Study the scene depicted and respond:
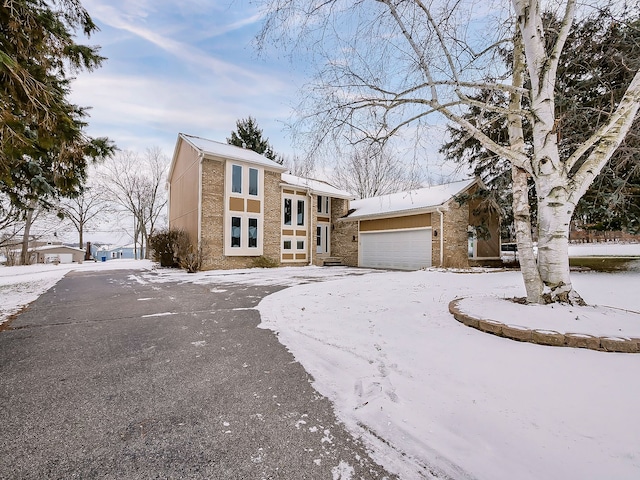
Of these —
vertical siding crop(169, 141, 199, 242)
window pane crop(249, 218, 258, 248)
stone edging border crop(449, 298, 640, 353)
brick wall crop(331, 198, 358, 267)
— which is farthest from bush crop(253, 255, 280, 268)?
stone edging border crop(449, 298, 640, 353)

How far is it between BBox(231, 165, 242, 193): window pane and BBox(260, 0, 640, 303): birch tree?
34.0ft

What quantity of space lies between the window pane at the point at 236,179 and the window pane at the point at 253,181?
55cm

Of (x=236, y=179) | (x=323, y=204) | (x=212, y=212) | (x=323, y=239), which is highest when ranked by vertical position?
(x=236, y=179)

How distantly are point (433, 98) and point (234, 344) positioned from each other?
15.1 ft

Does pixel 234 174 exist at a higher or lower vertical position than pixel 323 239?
higher

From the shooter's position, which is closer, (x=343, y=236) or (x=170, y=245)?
(x=170, y=245)

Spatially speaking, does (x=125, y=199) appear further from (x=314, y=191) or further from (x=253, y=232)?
(x=314, y=191)

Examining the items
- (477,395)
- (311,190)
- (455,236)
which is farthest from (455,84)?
(311,190)

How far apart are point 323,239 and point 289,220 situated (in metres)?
3.33

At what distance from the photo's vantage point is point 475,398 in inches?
85.8

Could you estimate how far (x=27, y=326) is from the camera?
4.41 m

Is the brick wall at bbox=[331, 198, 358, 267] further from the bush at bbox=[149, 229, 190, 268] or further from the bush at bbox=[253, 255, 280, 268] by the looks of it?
the bush at bbox=[149, 229, 190, 268]

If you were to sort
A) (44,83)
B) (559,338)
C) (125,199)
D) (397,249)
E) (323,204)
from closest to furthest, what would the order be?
(559,338), (44,83), (397,249), (323,204), (125,199)

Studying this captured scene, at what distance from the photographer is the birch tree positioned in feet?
12.9
